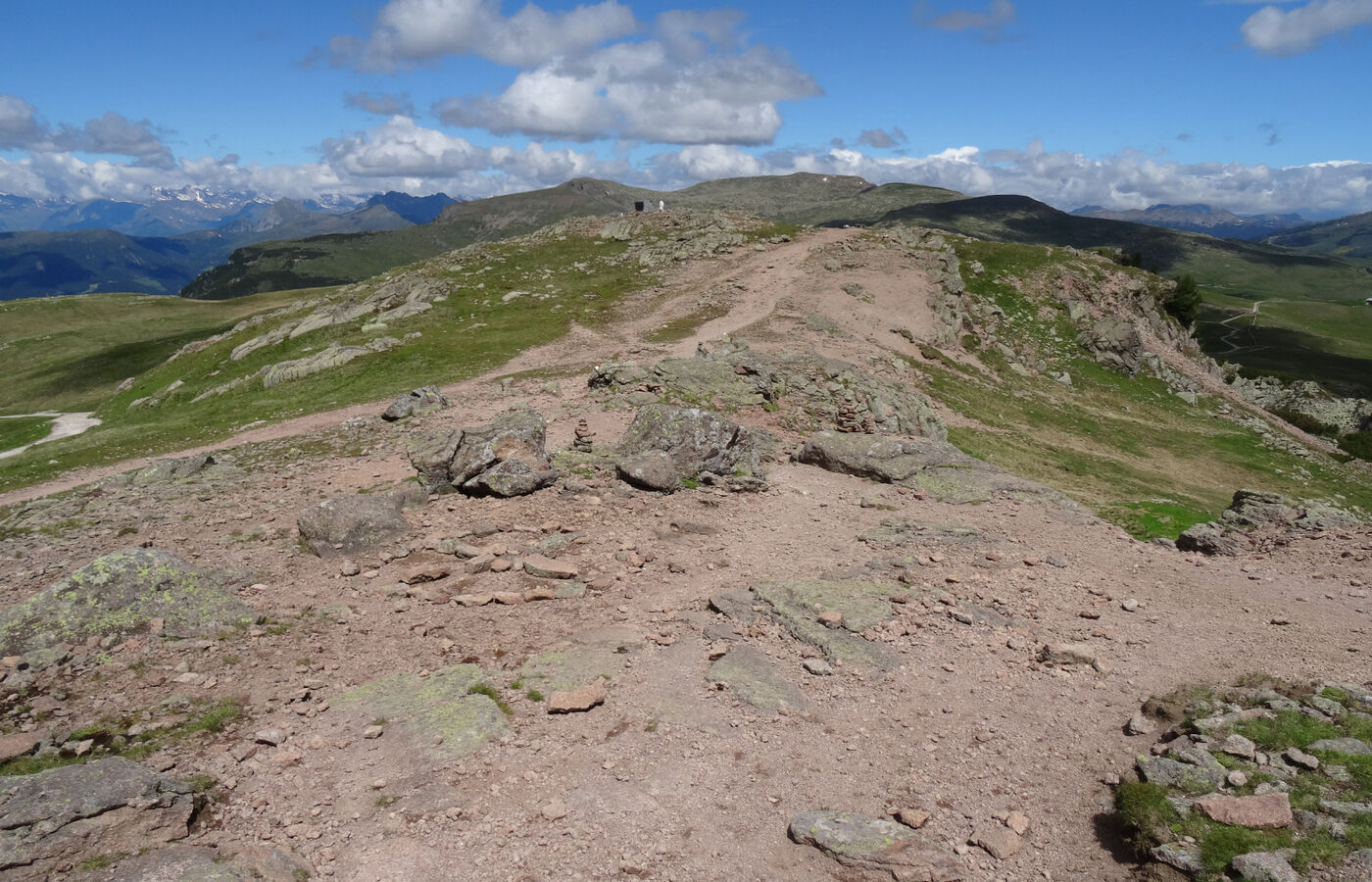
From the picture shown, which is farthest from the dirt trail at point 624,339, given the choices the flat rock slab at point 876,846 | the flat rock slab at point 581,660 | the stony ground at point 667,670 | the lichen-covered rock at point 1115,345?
the flat rock slab at point 876,846

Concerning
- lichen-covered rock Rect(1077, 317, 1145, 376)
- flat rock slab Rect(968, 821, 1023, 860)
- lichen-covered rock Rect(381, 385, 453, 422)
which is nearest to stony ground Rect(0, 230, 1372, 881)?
flat rock slab Rect(968, 821, 1023, 860)

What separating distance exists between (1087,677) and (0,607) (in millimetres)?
23220

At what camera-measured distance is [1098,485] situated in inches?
1395

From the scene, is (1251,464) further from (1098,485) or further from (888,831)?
(888,831)

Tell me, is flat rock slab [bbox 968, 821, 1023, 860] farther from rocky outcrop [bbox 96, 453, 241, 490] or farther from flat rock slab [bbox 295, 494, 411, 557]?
rocky outcrop [bbox 96, 453, 241, 490]

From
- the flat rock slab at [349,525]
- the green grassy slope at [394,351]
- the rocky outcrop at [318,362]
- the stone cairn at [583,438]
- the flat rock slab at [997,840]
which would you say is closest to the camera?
the flat rock slab at [997,840]

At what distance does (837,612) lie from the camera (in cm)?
1512

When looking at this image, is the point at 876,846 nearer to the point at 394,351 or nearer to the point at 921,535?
the point at 921,535

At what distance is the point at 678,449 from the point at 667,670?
10.4m

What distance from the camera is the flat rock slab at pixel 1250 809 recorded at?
8773 mm

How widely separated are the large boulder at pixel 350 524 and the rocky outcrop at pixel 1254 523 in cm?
2374

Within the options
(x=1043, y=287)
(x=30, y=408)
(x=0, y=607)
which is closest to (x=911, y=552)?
(x=0, y=607)

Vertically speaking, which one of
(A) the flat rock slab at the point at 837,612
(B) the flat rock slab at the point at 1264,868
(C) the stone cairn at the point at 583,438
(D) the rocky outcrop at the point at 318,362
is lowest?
(A) the flat rock slab at the point at 837,612

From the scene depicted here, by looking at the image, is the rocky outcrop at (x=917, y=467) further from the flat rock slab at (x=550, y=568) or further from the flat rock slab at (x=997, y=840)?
the flat rock slab at (x=997, y=840)
